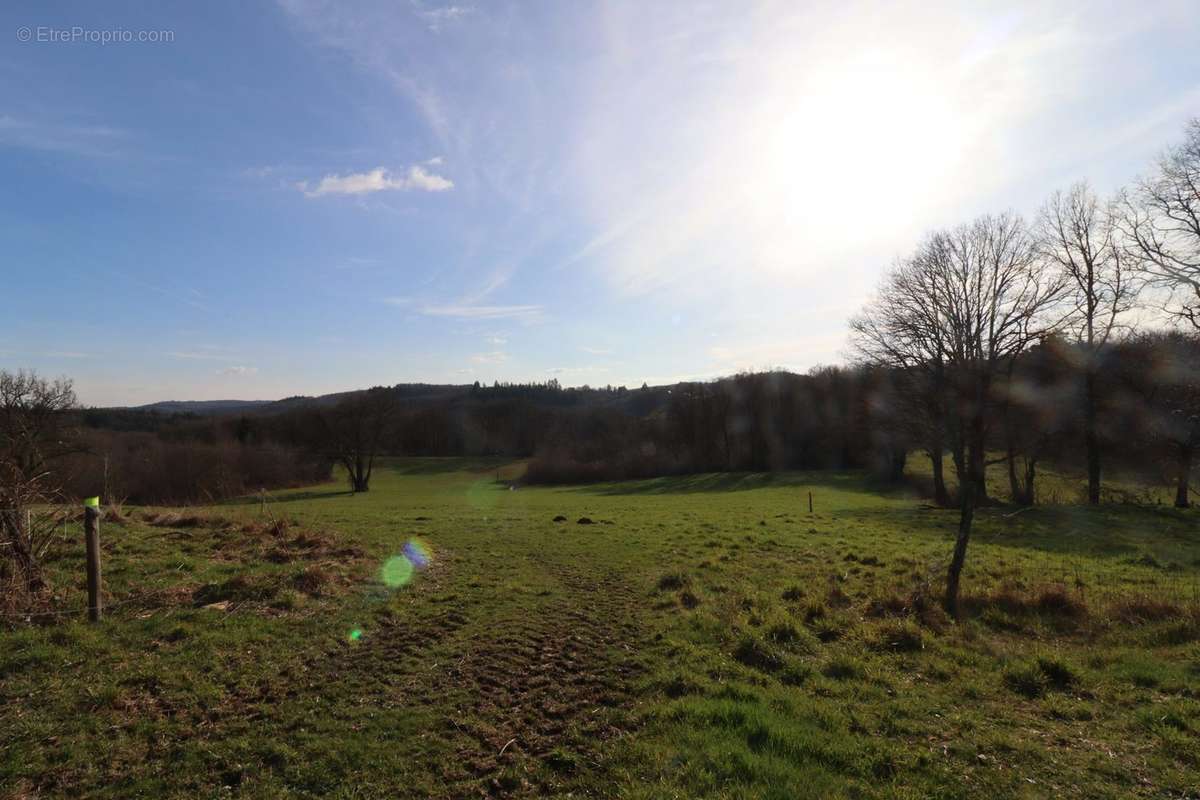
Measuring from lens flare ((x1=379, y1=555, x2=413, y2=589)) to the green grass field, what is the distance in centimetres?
A: 10

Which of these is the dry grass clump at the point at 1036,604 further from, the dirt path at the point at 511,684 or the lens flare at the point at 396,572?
the lens flare at the point at 396,572

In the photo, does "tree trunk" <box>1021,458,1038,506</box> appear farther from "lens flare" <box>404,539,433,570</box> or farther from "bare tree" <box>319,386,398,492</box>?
"bare tree" <box>319,386,398,492</box>

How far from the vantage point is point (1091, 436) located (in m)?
28.3

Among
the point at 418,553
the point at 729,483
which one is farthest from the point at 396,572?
the point at 729,483

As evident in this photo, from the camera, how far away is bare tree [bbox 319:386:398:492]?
54.5m

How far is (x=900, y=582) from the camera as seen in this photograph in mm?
11406

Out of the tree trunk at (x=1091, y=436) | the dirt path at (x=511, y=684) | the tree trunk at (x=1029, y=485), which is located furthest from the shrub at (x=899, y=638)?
A: the tree trunk at (x=1091, y=436)

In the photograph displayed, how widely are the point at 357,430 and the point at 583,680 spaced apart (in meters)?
53.2

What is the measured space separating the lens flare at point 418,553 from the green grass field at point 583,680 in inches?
24.0

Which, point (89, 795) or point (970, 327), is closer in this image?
point (89, 795)

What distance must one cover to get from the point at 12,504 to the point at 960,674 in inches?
499

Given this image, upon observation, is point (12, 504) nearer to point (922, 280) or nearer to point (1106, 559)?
point (1106, 559)

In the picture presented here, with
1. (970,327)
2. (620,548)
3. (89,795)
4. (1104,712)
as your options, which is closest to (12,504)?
(89,795)

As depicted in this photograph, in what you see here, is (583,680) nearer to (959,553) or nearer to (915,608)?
(915,608)
